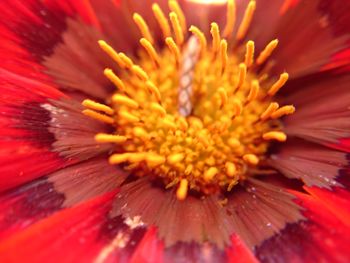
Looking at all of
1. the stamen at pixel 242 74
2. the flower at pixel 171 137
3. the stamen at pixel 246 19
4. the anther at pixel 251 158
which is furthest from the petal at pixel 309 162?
the stamen at pixel 246 19

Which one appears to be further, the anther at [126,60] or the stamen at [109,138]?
the anther at [126,60]

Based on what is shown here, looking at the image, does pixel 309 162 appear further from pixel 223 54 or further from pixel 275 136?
pixel 223 54

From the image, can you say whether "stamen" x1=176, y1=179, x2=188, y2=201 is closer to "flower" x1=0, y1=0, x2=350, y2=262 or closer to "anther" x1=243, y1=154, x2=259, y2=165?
"flower" x1=0, y1=0, x2=350, y2=262

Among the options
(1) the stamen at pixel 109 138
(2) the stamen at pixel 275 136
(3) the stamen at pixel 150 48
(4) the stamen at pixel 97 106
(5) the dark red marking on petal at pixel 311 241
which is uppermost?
(3) the stamen at pixel 150 48

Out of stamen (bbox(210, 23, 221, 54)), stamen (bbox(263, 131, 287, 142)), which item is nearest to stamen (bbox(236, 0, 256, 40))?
stamen (bbox(210, 23, 221, 54))

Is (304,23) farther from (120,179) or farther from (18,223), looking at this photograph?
(18,223)

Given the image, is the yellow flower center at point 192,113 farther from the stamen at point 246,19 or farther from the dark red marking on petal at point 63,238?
the dark red marking on petal at point 63,238
